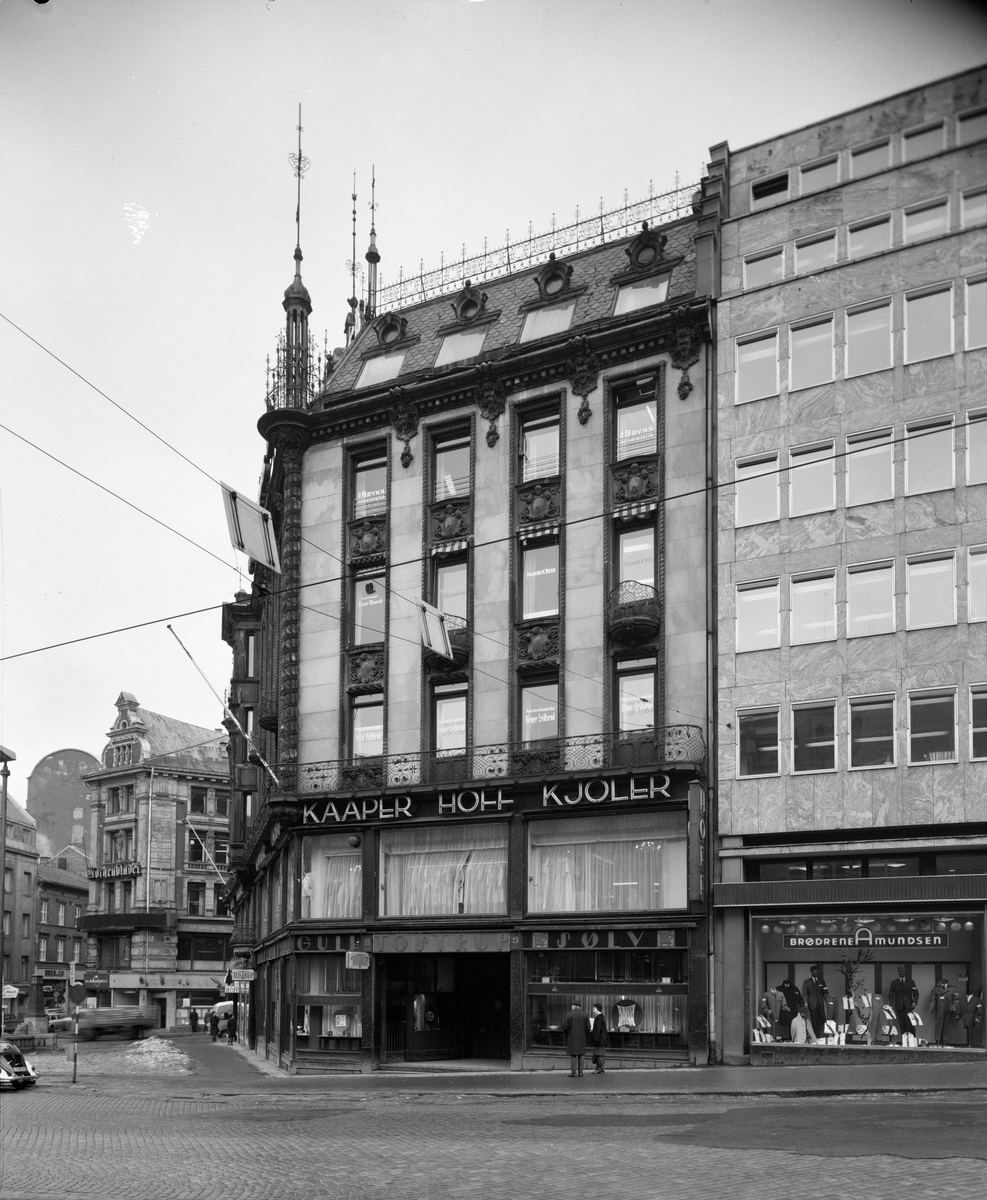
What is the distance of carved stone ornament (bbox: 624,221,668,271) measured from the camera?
40.4 metres

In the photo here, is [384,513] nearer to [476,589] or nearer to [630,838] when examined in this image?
[476,589]

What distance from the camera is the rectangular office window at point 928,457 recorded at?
110ft

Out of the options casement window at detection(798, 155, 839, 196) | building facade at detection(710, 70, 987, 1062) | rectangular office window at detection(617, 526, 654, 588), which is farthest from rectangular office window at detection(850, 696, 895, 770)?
casement window at detection(798, 155, 839, 196)

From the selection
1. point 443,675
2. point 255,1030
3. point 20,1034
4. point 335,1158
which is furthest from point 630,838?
point 20,1034

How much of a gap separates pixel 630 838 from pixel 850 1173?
20.5 metres

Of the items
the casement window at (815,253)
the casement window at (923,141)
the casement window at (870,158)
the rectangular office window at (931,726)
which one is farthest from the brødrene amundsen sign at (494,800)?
the casement window at (923,141)

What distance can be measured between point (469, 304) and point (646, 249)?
18.9 ft

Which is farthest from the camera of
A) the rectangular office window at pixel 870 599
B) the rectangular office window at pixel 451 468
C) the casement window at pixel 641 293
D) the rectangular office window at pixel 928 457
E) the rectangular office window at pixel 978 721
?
the rectangular office window at pixel 451 468

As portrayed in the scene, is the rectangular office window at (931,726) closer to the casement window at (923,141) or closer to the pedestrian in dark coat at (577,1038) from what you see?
the pedestrian in dark coat at (577,1038)

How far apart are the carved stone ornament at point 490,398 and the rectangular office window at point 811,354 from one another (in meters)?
8.16

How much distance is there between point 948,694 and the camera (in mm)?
32719

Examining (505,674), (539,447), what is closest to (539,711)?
(505,674)

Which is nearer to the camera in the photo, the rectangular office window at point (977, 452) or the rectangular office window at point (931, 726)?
the rectangular office window at point (931, 726)

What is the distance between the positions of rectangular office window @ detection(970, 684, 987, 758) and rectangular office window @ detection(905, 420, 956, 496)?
4.65m
